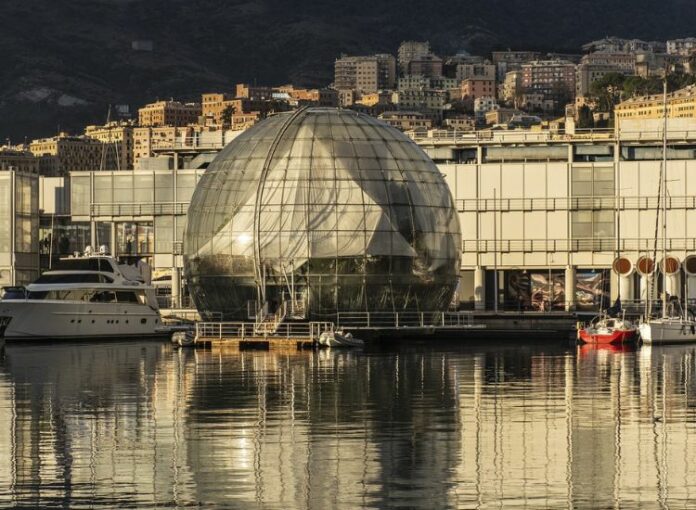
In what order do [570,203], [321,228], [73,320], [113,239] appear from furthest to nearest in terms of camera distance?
1. [113,239]
2. [570,203]
3. [73,320]
4. [321,228]

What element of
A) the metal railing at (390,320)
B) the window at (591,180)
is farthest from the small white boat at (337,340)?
the window at (591,180)

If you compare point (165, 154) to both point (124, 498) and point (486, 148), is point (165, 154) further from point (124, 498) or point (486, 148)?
point (124, 498)

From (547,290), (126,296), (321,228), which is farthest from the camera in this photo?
(547,290)

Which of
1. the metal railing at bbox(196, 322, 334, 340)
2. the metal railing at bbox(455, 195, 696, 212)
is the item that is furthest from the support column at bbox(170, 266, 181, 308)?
the metal railing at bbox(196, 322, 334, 340)

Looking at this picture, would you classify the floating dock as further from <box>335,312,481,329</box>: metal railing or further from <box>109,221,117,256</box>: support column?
<box>109,221,117,256</box>: support column

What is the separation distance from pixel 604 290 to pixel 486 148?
12.8 metres

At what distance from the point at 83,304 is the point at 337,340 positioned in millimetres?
19118

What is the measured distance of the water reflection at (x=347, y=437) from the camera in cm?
3005

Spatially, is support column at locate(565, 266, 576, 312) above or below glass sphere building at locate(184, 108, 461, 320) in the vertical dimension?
below

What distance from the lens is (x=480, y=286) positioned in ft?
377

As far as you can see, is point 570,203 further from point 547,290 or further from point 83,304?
point 83,304

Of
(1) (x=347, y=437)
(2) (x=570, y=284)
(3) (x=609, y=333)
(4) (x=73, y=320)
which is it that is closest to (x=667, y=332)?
(3) (x=609, y=333)

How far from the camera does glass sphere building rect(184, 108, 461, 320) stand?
86.9m

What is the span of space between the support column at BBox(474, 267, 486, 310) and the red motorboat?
24088 millimetres
